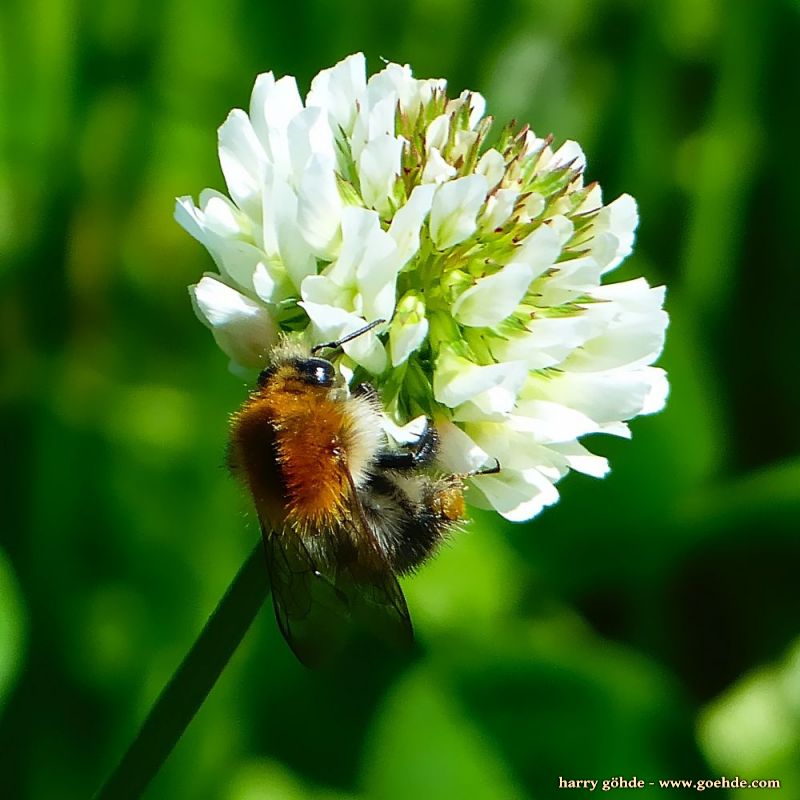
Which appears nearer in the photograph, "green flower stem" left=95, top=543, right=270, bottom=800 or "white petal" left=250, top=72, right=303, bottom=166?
"green flower stem" left=95, top=543, right=270, bottom=800

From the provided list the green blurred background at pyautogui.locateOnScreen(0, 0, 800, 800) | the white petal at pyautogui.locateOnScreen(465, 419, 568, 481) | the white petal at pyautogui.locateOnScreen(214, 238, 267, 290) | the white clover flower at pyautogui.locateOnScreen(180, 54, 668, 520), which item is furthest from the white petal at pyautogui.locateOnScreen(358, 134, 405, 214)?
the green blurred background at pyautogui.locateOnScreen(0, 0, 800, 800)

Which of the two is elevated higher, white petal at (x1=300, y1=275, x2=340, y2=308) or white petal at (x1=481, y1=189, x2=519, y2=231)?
white petal at (x1=481, y1=189, x2=519, y2=231)

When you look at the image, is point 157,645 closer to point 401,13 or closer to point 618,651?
point 618,651

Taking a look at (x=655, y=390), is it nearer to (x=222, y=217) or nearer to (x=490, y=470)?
(x=490, y=470)

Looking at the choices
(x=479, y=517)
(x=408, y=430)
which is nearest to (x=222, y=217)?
(x=408, y=430)

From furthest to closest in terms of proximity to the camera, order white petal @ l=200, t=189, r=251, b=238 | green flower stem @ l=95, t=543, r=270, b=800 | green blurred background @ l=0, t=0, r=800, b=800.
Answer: green blurred background @ l=0, t=0, r=800, b=800 < white petal @ l=200, t=189, r=251, b=238 < green flower stem @ l=95, t=543, r=270, b=800

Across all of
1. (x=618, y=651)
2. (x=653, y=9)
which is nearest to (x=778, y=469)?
(x=618, y=651)

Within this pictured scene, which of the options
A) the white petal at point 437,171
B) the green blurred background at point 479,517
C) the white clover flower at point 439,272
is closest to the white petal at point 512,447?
the white clover flower at point 439,272

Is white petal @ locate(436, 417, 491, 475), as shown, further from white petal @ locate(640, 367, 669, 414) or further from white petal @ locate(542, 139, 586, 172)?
white petal @ locate(542, 139, 586, 172)

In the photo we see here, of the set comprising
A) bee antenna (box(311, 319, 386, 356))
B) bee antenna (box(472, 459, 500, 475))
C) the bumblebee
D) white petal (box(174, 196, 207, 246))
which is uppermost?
white petal (box(174, 196, 207, 246))
